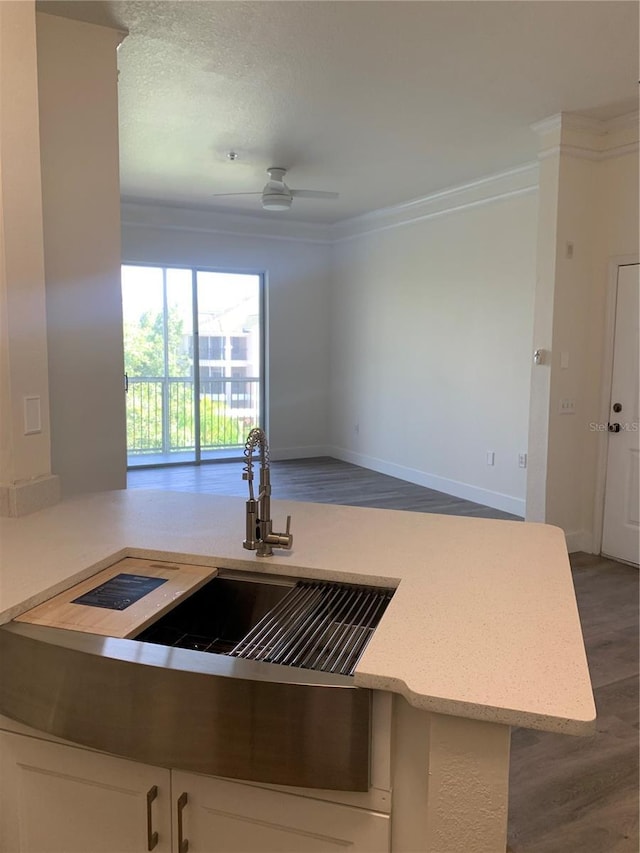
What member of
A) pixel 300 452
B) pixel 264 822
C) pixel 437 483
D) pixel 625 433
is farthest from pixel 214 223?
pixel 264 822

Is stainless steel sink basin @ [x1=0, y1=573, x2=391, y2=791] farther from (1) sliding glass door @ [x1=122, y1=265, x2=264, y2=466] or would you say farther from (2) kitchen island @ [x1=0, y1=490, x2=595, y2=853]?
(1) sliding glass door @ [x1=122, y1=265, x2=264, y2=466]

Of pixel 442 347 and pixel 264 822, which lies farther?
pixel 442 347

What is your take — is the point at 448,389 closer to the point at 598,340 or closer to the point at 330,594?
the point at 598,340

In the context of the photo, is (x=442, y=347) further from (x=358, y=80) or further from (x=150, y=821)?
(x=150, y=821)

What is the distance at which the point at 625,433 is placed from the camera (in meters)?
4.21

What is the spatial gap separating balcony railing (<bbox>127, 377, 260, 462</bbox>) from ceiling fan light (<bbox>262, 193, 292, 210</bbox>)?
111 inches

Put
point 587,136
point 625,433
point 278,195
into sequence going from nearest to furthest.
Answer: point 587,136 → point 625,433 → point 278,195

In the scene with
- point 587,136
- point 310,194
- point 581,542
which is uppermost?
point 587,136

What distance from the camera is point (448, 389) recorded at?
606 cm

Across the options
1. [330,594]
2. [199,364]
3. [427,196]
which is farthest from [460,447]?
[330,594]

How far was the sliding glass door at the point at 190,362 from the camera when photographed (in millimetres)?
7043

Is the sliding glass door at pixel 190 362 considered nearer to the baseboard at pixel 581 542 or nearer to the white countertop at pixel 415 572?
the baseboard at pixel 581 542

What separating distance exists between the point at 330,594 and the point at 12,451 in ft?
3.74

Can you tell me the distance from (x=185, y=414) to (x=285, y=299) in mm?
1843
